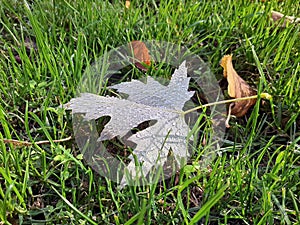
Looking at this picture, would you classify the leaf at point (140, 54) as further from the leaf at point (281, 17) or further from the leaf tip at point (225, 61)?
the leaf at point (281, 17)

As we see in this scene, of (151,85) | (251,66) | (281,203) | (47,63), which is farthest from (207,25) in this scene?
(281,203)

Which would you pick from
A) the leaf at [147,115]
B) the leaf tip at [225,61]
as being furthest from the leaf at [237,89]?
the leaf at [147,115]

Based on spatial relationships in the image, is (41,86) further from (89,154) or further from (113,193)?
(113,193)

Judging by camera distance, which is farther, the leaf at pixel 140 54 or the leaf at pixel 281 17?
the leaf at pixel 281 17

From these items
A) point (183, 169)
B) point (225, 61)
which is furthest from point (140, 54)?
point (183, 169)

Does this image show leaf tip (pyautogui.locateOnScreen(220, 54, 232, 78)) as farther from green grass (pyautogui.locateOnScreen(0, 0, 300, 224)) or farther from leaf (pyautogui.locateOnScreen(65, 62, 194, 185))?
leaf (pyautogui.locateOnScreen(65, 62, 194, 185))
